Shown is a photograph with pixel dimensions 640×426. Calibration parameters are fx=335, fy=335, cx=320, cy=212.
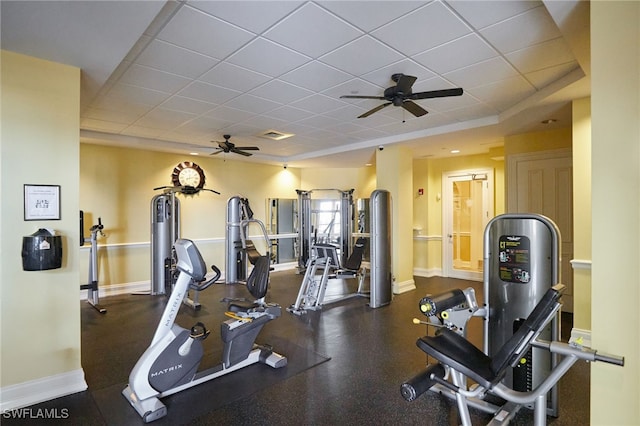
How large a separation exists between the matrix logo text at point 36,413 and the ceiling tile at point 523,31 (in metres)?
4.09

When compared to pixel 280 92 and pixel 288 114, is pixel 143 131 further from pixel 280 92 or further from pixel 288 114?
pixel 280 92

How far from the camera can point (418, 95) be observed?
315 centimetres

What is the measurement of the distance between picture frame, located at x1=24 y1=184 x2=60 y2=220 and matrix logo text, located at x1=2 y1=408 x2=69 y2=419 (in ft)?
4.52

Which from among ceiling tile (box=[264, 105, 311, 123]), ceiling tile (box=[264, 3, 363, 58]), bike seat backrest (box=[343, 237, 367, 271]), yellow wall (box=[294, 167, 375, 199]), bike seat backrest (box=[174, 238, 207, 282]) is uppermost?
ceiling tile (box=[264, 105, 311, 123])

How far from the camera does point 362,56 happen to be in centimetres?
285

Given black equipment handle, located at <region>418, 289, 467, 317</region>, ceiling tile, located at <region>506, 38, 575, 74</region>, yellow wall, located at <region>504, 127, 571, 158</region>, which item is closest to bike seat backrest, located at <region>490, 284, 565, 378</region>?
black equipment handle, located at <region>418, 289, 467, 317</region>

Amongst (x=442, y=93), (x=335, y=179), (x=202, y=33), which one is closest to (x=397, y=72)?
(x=442, y=93)

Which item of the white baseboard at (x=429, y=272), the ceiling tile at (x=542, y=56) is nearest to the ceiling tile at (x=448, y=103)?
the ceiling tile at (x=542, y=56)

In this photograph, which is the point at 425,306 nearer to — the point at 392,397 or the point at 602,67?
the point at 392,397

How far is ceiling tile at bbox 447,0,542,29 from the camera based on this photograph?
213cm

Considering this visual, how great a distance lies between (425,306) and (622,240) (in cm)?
102

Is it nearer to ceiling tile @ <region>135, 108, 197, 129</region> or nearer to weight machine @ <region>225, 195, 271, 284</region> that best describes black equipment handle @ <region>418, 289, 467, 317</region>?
ceiling tile @ <region>135, 108, 197, 129</region>

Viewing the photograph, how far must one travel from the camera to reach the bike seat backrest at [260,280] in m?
3.42

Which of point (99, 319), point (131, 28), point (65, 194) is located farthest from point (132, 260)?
point (131, 28)
